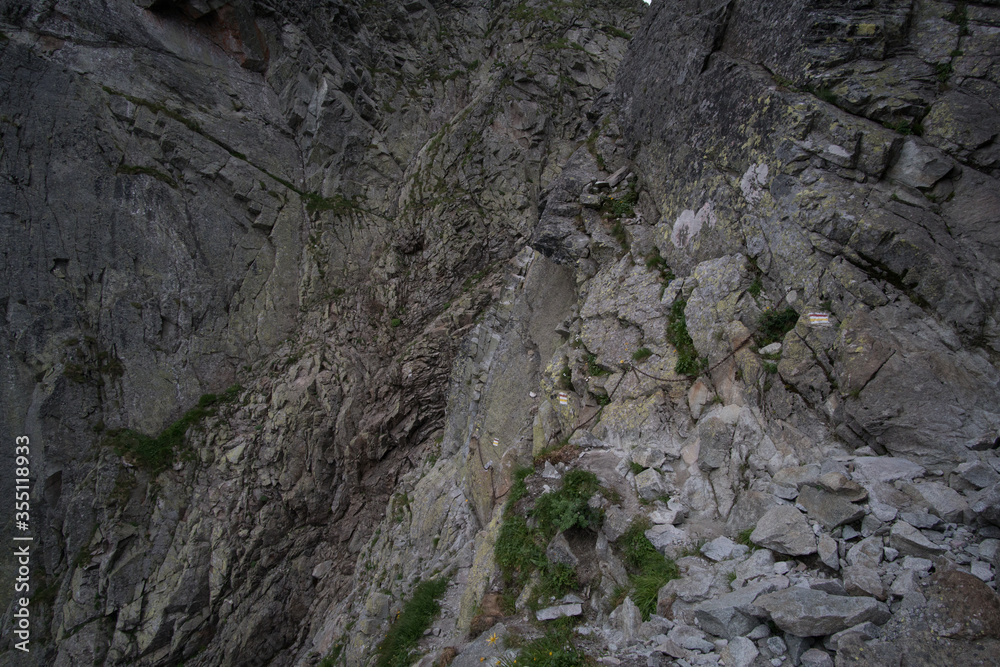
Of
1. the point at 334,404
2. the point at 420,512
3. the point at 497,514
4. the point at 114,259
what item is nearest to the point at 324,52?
the point at 114,259

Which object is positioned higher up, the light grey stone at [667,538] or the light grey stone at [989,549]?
the light grey stone at [989,549]

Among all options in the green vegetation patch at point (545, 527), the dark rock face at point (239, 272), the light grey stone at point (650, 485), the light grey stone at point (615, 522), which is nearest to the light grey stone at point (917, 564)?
the light grey stone at point (650, 485)

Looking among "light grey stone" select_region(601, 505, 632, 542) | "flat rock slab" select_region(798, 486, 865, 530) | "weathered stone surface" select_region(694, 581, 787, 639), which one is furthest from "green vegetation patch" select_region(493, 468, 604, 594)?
"flat rock slab" select_region(798, 486, 865, 530)

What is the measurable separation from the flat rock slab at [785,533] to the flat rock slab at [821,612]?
61 centimetres

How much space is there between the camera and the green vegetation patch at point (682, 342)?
7.38m

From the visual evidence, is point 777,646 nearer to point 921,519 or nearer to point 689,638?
point 689,638

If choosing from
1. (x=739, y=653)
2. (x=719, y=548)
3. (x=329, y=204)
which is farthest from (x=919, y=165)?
(x=329, y=204)

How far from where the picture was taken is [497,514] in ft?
28.2

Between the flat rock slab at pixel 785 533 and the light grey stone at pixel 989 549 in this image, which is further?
the flat rock slab at pixel 785 533

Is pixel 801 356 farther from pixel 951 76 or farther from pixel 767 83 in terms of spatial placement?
pixel 767 83

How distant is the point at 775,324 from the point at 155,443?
18.0 metres

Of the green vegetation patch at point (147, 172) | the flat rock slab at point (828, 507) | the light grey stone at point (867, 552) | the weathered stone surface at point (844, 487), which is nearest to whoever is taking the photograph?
the light grey stone at point (867, 552)

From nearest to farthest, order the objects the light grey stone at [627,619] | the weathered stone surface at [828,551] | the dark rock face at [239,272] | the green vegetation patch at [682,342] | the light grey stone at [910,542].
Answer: the light grey stone at [910,542] < the weathered stone surface at [828,551] < the light grey stone at [627,619] < the green vegetation patch at [682,342] < the dark rock face at [239,272]

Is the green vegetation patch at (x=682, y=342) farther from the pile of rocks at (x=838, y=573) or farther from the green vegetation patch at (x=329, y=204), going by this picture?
the green vegetation patch at (x=329, y=204)
